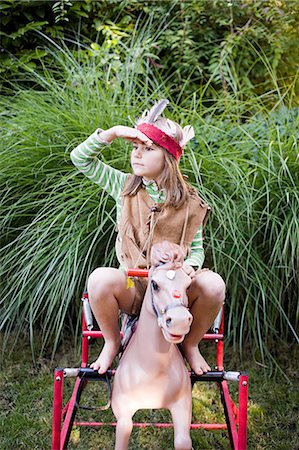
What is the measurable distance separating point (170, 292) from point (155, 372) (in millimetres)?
214

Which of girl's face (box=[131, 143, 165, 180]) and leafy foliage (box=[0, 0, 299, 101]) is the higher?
leafy foliage (box=[0, 0, 299, 101])

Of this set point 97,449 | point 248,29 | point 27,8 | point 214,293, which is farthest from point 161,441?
point 27,8

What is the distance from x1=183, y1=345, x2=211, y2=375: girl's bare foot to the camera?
1.46 m

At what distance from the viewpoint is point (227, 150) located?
2.66 m

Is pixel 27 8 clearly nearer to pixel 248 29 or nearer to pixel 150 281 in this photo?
pixel 248 29

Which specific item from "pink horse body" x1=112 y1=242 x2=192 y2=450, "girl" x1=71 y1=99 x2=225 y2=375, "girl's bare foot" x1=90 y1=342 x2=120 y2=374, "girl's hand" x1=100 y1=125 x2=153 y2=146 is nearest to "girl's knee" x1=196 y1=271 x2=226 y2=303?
"girl" x1=71 y1=99 x2=225 y2=375

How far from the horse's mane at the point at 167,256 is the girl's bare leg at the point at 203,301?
14cm

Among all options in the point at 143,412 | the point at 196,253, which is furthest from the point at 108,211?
the point at 196,253

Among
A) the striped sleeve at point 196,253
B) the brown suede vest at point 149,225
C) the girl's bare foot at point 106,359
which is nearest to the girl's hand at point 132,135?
the brown suede vest at point 149,225

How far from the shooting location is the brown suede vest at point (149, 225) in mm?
1518

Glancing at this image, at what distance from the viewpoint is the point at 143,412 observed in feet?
7.41

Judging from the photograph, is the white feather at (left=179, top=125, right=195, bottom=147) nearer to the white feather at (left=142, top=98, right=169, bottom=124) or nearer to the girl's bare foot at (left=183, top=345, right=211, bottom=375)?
the white feather at (left=142, top=98, right=169, bottom=124)

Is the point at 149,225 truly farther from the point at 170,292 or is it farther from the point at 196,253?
the point at 170,292

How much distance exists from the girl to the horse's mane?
0.40 feet
